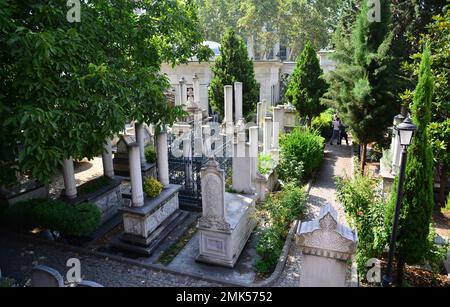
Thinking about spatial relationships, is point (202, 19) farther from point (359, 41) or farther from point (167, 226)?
point (167, 226)

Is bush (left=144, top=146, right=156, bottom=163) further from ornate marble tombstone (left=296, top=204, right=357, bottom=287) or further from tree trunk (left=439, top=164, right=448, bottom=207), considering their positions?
tree trunk (left=439, top=164, right=448, bottom=207)

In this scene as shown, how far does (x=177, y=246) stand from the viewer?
27.2 feet

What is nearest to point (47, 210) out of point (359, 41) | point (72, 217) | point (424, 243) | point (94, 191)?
point (72, 217)

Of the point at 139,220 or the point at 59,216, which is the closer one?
the point at 59,216

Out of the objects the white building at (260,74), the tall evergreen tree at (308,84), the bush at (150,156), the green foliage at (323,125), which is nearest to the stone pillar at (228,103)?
the tall evergreen tree at (308,84)

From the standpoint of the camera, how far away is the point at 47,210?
780cm

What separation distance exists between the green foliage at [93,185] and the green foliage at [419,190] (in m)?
7.75

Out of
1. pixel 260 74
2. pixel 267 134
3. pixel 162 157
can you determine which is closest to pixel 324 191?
pixel 267 134

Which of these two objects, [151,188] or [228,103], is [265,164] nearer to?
[151,188]

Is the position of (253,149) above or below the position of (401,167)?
below

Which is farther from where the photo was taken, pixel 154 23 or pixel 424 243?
pixel 154 23

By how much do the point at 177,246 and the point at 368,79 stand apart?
29.1 ft

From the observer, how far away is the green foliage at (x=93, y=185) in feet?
30.0
